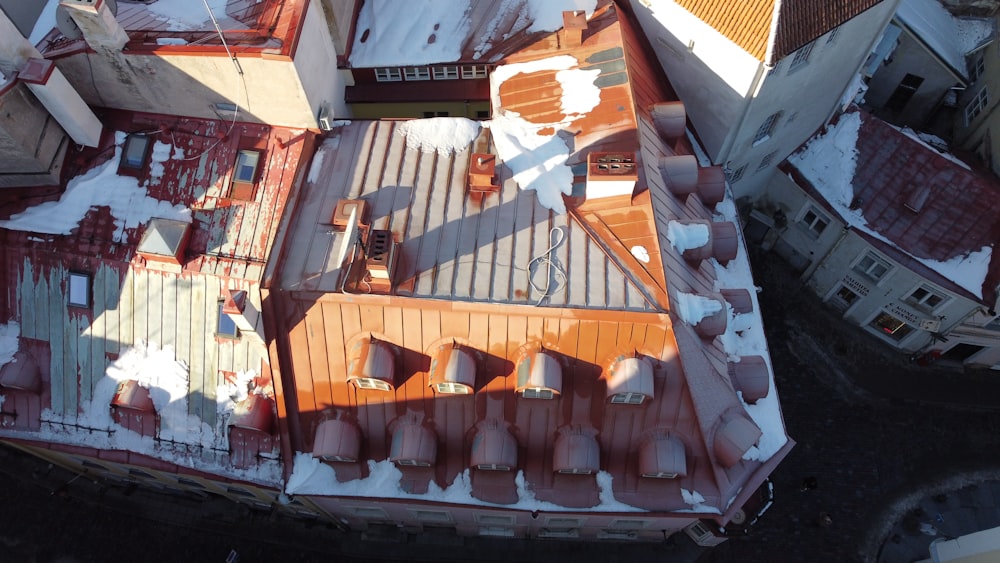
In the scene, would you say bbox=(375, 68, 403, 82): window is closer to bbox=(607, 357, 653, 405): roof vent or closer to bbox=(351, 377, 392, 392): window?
bbox=(351, 377, 392, 392): window

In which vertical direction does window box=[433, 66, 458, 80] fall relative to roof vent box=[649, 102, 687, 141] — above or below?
above

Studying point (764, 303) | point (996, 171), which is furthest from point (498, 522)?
point (996, 171)

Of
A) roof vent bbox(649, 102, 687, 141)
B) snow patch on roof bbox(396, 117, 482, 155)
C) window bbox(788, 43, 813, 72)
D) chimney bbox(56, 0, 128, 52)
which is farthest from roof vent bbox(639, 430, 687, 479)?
chimney bbox(56, 0, 128, 52)

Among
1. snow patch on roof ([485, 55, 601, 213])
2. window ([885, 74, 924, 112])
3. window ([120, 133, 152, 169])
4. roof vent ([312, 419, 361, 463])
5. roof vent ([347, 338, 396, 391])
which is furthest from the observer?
window ([885, 74, 924, 112])

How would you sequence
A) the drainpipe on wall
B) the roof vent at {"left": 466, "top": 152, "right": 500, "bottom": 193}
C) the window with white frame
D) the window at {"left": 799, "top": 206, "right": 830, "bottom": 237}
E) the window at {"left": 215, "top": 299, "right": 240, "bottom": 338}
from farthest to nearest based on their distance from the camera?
the window at {"left": 799, "top": 206, "right": 830, "bottom": 237}, the window with white frame, the drainpipe on wall, the roof vent at {"left": 466, "top": 152, "right": 500, "bottom": 193}, the window at {"left": 215, "top": 299, "right": 240, "bottom": 338}

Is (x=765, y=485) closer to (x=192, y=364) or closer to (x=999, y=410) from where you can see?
(x=999, y=410)

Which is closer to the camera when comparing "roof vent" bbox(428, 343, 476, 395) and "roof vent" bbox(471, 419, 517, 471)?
"roof vent" bbox(428, 343, 476, 395)
